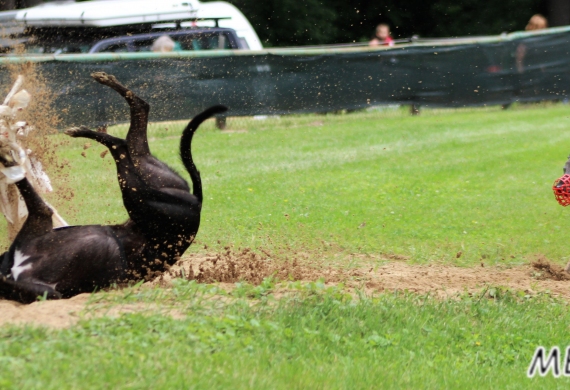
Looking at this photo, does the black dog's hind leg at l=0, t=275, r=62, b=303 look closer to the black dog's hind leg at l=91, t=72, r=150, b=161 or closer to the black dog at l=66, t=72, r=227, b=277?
the black dog at l=66, t=72, r=227, b=277

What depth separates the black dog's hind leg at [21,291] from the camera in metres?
4.57

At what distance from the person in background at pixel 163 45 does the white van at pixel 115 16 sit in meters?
0.61

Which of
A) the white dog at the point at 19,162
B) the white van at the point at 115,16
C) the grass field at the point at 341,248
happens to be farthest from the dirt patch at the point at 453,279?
the white van at the point at 115,16

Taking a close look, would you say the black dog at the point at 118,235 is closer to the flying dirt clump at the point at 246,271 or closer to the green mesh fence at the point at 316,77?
the flying dirt clump at the point at 246,271

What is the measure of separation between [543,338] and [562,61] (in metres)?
12.8

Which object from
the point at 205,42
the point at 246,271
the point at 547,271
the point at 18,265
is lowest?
the point at 547,271

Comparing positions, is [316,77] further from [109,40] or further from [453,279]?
[453,279]

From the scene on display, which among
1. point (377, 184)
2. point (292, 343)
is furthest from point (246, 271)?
point (377, 184)

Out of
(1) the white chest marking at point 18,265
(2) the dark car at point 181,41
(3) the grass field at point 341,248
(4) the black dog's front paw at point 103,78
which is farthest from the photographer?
(2) the dark car at point 181,41

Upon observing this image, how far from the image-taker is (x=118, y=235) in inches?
209

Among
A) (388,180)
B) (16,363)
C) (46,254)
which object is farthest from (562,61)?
(16,363)

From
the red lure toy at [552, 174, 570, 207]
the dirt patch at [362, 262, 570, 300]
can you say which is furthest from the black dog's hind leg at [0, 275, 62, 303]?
the red lure toy at [552, 174, 570, 207]

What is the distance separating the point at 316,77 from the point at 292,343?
10701 mm

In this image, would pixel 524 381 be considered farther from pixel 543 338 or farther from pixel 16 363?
pixel 16 363
